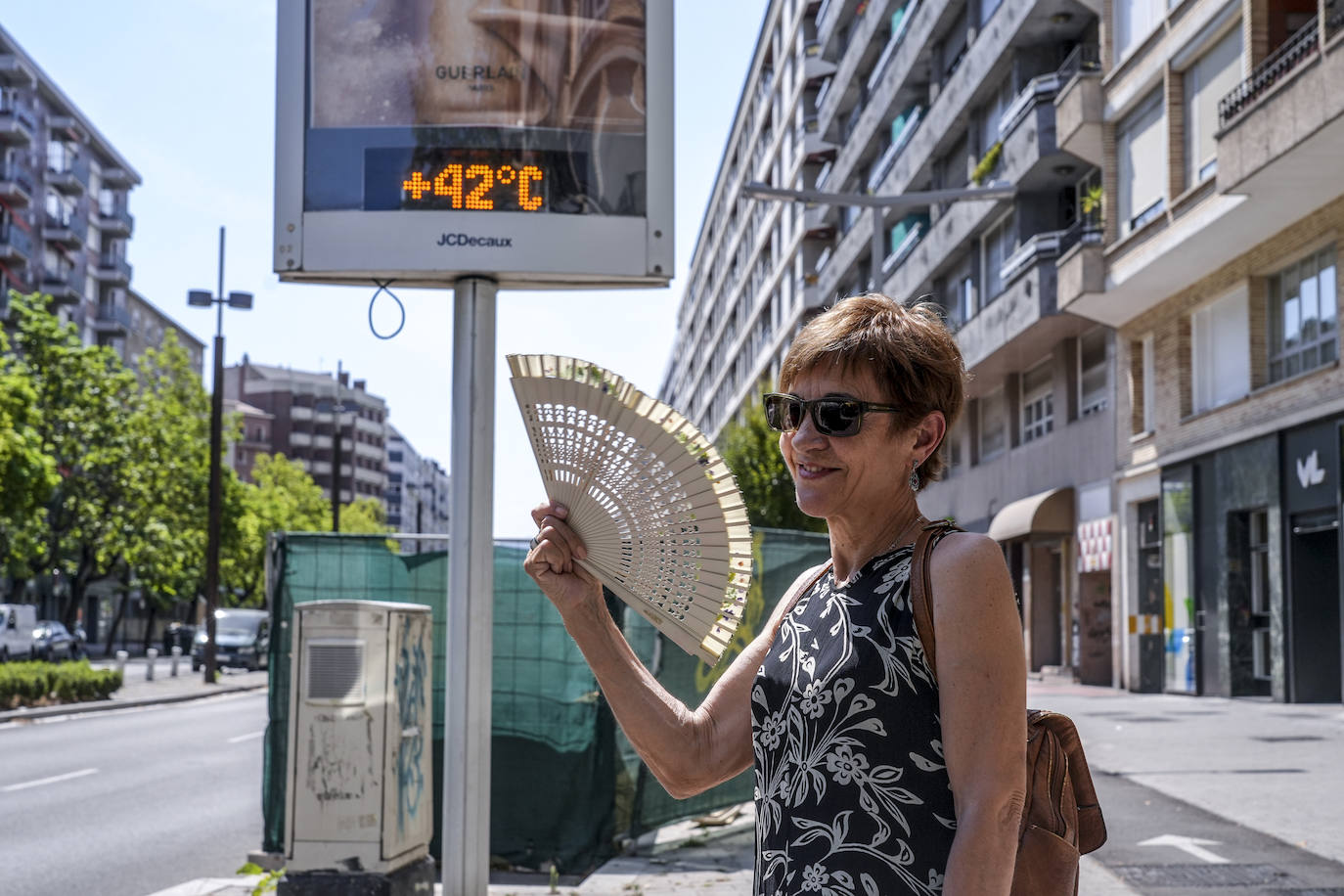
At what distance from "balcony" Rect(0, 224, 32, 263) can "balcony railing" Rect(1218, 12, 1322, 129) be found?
211ft

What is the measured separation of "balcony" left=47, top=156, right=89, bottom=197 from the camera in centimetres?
8262

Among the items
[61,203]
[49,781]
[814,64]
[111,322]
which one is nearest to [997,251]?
[814,64]

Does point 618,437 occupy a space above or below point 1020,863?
above

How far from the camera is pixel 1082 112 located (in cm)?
2716

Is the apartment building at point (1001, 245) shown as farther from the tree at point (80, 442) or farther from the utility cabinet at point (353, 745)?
the tree at point (80, 442)

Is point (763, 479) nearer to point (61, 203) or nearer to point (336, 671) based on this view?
point (336, 671)

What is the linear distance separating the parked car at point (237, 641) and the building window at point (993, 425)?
20.8 metres

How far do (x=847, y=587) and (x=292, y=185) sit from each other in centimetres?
421

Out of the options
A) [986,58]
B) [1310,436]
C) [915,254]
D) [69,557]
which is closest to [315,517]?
[69,557]

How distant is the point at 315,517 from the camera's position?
9962 cm

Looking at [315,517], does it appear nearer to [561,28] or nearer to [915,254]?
[915,254]

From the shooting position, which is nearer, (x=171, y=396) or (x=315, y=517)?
(x=171, y=396)

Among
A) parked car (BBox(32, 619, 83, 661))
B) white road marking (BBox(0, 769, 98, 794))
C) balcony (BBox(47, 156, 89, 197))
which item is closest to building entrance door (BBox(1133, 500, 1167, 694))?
white road marking (BBox(0, 769, 98, 794))

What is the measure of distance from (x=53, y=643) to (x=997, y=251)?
32.7 meters
